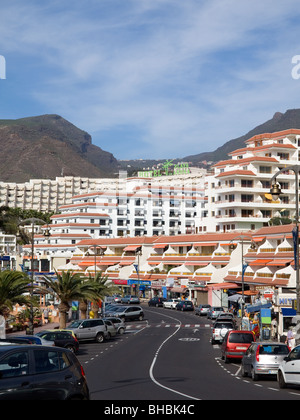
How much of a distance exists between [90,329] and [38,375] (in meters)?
31.3

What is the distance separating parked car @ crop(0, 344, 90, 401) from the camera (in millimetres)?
10883

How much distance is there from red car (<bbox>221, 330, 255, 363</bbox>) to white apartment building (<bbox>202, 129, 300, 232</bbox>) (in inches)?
2577

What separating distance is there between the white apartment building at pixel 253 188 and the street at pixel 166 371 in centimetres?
4736

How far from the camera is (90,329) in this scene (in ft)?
138

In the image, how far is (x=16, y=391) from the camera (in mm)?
10828

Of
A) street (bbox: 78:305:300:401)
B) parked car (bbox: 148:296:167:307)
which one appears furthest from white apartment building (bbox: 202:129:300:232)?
street (bbox: 78:305:300:401)

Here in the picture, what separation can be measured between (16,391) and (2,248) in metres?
159

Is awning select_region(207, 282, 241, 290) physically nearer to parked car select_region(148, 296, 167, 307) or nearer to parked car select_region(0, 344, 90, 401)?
parked car select_region(148, 296, 167, 307)

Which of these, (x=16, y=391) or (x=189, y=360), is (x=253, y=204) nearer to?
(x=189, y=360)

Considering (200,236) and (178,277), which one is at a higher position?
(200,236)

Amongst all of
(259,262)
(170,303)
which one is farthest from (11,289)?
(170,303)

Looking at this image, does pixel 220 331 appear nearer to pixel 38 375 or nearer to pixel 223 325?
pixel 223 325
